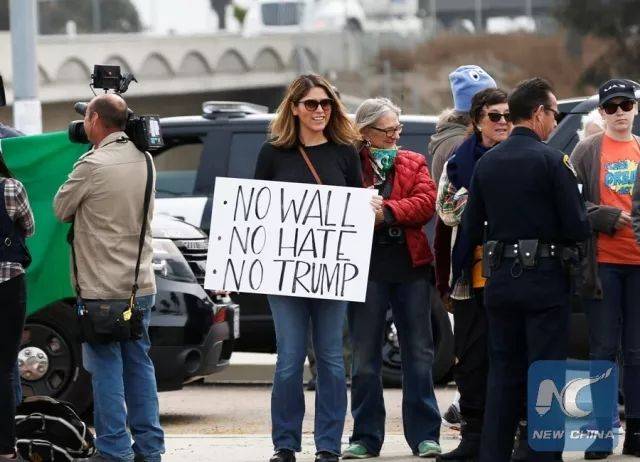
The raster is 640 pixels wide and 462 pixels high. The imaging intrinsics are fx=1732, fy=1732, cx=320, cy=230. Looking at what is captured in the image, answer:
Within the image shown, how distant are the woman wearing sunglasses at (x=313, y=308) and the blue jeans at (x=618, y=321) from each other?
4.36ft

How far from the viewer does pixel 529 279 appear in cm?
755

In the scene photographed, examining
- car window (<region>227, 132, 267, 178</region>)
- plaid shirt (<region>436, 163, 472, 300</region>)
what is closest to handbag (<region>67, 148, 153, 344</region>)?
plaid shirt (<region>436, 163, 472, 300</region>)

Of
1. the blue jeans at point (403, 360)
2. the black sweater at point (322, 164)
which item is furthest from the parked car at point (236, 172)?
the black sweater at point (322, 164)

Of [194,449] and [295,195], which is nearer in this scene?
[295,195]

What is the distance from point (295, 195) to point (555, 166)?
1.42 metres

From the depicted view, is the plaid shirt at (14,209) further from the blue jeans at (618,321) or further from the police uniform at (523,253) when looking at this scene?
the blue jeans at (618,321)

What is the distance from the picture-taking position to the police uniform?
297 inches

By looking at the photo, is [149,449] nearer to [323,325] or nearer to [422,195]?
[323,325]

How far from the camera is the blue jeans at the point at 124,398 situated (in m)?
8.14

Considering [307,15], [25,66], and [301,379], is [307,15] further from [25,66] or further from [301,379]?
[301,379]

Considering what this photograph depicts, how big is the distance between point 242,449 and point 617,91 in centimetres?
269

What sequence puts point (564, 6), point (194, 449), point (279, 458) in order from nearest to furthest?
point (279, 458) → point (194, 449) → point (564, 6)

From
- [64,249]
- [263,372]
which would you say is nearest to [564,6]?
[263,372]

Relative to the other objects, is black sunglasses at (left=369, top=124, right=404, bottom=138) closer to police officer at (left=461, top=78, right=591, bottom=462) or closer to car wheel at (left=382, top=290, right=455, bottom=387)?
police officer at (left=461, top=78, right=591, bottom=462)
